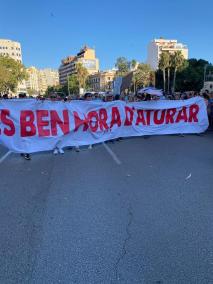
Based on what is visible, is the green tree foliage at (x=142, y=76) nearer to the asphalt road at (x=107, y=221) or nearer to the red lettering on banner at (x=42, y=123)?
the red lettering on banner at (x=42, y=123)

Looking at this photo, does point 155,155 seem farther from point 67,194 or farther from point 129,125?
point 67,194

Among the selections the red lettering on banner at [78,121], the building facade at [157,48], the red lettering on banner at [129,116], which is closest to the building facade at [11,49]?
the building facade at [157,48]

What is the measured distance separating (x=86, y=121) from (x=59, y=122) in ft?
2.96

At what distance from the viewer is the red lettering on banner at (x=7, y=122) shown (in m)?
8.67

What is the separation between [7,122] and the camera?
28.5 ft

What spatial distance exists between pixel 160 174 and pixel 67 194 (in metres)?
2.10

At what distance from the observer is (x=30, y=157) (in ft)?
29.0

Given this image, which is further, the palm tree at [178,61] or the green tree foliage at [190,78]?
the palm tree at [178,61]

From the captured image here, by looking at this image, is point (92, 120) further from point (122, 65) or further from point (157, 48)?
point (157, 48)

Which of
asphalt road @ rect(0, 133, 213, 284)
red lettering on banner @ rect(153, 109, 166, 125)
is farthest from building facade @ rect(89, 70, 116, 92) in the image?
asphalt road @ rect(0, 133, 213, 284)

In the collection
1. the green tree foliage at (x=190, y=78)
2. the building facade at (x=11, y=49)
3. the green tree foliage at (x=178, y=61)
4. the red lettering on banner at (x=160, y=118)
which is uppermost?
the building facade at (x=11, y=49)

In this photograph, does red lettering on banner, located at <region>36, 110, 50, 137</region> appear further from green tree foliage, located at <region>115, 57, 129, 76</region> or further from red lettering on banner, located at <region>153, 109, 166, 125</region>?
green tree foliage, located at <region>115, 57, 129, 76</region>

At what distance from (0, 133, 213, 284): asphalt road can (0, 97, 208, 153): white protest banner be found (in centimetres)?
119

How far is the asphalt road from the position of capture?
3.15 m
